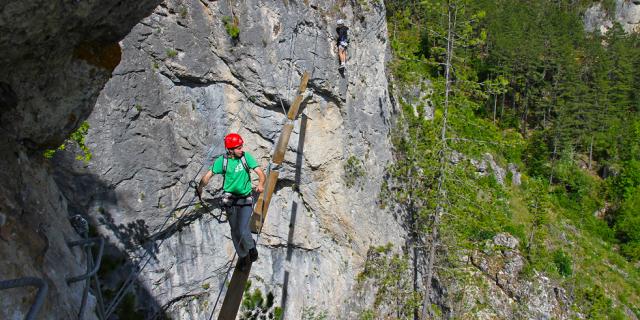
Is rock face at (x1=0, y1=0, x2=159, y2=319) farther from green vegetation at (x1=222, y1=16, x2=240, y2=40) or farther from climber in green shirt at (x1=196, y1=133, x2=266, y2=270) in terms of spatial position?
green vegetation at (x1=222, y1=16, x2=240, y2=40)

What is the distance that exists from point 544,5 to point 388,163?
65.5 m

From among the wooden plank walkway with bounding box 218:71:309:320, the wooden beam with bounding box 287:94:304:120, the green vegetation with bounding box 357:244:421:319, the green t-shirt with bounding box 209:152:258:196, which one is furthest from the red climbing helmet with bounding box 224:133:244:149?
the green vegetation with bounding box 357:244:421:319

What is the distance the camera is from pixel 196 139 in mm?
11719

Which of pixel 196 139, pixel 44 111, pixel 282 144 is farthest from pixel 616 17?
pixel 44 111

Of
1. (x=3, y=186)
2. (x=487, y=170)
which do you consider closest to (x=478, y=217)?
(x=3, y=186)

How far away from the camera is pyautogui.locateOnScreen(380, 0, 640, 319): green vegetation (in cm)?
1370

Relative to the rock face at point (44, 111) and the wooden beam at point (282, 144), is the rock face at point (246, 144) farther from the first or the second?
the rock face at point (44, 111)

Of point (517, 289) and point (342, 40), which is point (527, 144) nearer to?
point (517, 289)

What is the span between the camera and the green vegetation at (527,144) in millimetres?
13703

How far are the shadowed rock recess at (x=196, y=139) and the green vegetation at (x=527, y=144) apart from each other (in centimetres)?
182

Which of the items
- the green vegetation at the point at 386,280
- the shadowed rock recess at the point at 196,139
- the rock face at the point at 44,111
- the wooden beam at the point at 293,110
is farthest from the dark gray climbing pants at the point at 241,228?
the green vegetation at the point at 386,280

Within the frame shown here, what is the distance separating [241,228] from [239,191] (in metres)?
0.60

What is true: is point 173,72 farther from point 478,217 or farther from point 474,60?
point 474,60

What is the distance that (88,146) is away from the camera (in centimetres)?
988
